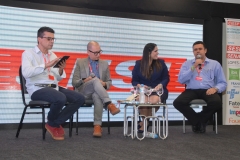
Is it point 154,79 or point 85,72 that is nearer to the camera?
point 85,72

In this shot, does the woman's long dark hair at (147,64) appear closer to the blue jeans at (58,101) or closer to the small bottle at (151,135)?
the small bottle at (151,135)

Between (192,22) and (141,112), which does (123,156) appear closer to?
(141,112)

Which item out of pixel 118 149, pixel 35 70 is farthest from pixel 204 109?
pixel 35 70

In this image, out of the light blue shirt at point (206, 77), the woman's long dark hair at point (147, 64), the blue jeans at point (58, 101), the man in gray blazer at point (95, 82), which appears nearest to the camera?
the blue jeans at point (58, 101)

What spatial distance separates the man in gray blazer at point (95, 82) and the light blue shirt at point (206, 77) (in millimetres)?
1081

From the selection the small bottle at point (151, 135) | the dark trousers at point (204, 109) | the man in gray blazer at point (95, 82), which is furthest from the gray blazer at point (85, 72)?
the dark trousers at point (204, 109)

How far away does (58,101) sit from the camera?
12.5ft

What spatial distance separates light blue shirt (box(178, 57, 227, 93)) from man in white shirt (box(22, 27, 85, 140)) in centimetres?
156

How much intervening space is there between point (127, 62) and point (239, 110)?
2.14 meters

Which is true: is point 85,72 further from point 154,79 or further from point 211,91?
point 211,91

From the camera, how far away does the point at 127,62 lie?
5.97 meters

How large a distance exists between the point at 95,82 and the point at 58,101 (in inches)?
23.5

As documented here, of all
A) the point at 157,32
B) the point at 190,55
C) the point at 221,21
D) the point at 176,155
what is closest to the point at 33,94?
the point at 176,155

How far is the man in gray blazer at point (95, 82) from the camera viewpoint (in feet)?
13.5
